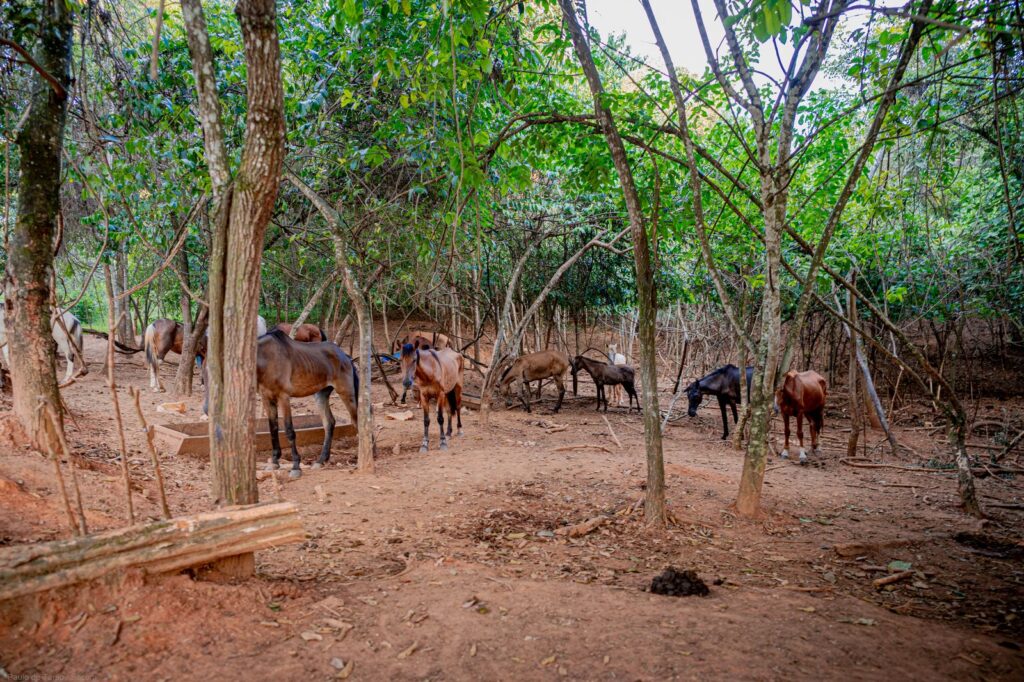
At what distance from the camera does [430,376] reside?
8875mm

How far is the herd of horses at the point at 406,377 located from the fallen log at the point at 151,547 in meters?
1.40

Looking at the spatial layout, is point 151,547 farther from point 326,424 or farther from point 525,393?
point 525,393

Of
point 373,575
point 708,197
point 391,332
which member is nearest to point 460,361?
point 708,197

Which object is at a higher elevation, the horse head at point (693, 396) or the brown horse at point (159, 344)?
the brown horse at point (159, 344)

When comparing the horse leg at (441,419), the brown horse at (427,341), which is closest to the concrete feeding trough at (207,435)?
the horse leg at (441,419)

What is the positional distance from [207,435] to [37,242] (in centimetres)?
334

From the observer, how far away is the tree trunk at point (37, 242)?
5.01 metres

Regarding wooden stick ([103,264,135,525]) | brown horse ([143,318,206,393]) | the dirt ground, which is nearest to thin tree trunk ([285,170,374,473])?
the dirt ground

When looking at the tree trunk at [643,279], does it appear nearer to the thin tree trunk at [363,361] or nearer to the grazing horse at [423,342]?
the thin tree trunk at [363,361]

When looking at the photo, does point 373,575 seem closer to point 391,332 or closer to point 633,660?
point 633,660

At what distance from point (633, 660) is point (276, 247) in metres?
12.0

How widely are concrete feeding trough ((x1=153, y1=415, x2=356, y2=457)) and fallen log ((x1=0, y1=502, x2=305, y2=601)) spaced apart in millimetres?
3821

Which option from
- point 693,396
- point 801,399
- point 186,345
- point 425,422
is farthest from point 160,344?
point 801,399

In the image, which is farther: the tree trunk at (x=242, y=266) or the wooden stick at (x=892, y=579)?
the wooden stick at (x=892, y=579)
